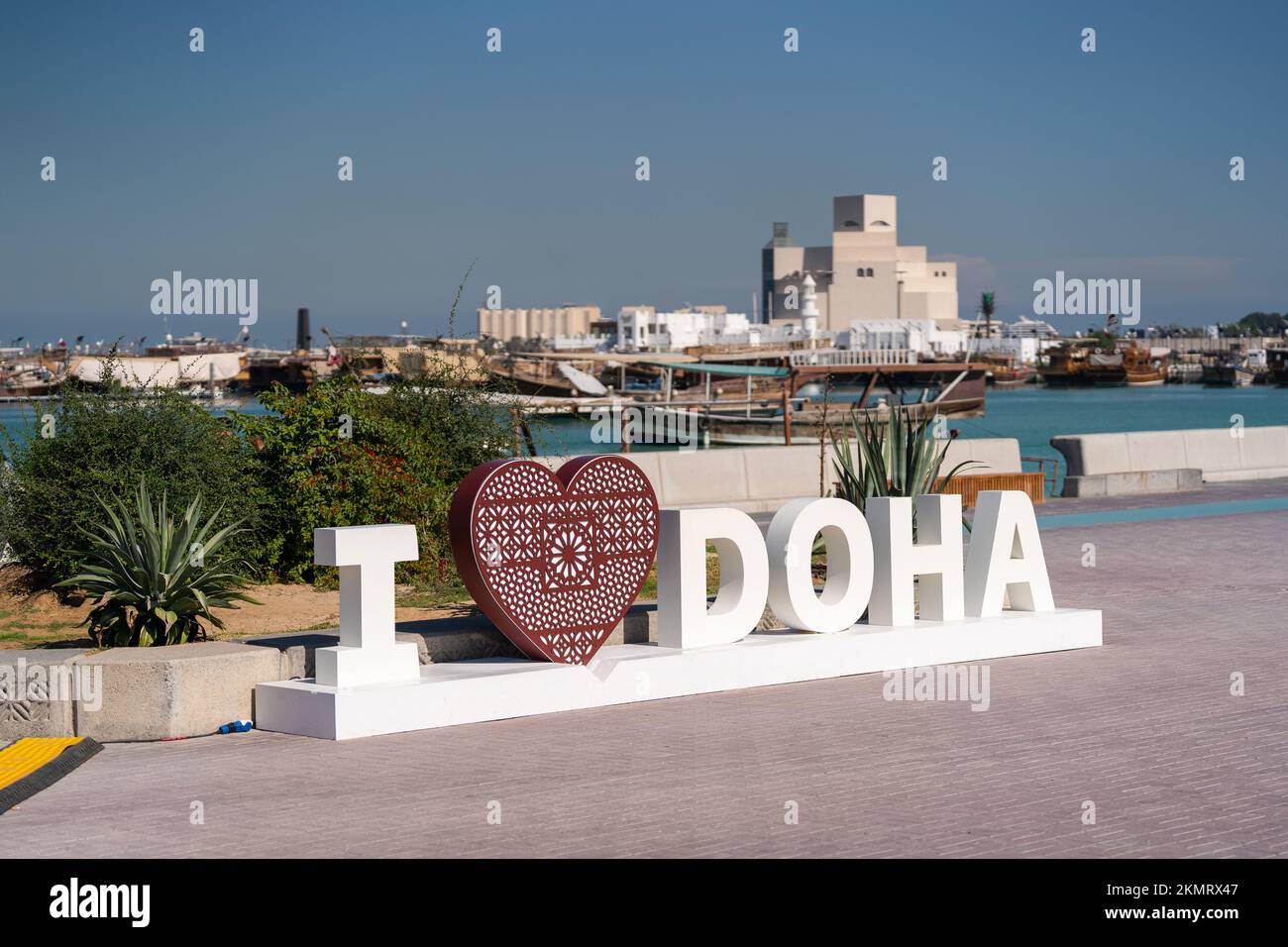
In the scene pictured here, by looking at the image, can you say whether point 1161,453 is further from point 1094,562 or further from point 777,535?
point 777,535

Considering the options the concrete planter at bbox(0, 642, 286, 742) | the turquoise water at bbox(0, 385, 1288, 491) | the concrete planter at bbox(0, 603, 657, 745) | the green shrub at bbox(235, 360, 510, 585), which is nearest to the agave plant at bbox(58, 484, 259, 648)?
the concrete planter at bbox(0, 603, 657, 745)

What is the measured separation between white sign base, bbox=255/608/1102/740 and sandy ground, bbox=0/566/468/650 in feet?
9.52

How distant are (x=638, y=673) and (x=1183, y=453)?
20.9 meters

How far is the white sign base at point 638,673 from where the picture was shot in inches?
356

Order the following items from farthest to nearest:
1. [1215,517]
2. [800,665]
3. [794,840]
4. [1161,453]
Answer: [1161,453] < [1215,517] < [800,665] < [794,840]

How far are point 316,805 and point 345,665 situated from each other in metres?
1.78

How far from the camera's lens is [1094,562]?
1744cm

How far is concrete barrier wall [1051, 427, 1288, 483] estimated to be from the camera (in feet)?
88.5

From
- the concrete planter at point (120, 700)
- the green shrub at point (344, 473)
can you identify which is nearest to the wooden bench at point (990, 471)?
the green shrub at point (344, 473)

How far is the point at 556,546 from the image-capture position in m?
9.89

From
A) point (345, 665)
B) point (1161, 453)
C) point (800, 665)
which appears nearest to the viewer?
point (345, 665)

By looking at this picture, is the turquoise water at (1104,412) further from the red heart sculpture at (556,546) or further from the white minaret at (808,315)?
the red heart sculpture at (556,546)

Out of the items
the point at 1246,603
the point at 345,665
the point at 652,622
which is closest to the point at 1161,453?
the point at 1246,603

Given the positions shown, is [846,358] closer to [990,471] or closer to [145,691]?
[990,471]
